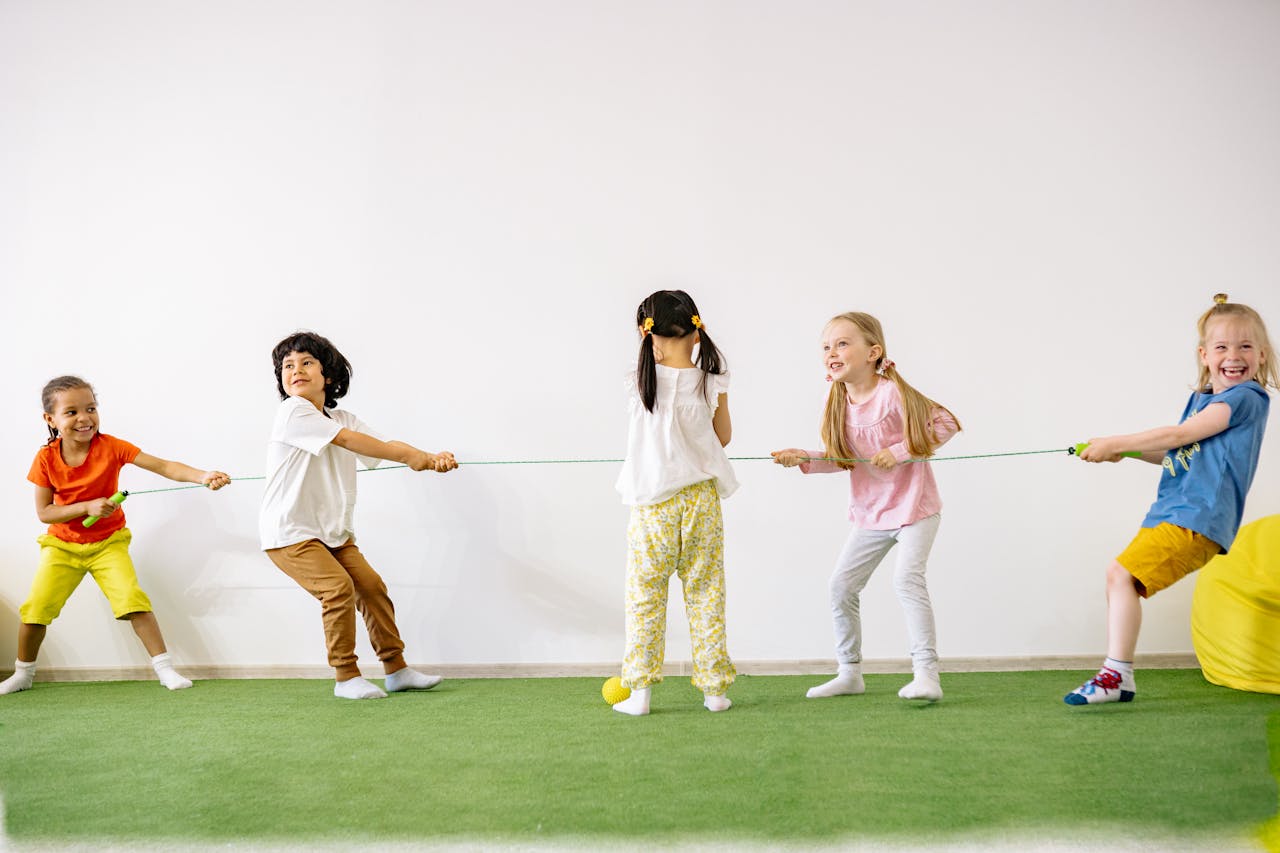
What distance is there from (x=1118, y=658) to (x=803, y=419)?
131 cm

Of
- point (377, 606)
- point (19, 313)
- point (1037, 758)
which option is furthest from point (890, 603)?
point (19, 313)

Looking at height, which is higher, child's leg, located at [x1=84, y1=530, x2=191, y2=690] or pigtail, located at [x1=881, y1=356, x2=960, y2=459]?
pigtail, located at [x1=881, y1=356, x2=960, y2=459]

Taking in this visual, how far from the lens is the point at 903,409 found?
2904 mm

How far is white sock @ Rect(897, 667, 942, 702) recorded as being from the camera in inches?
110

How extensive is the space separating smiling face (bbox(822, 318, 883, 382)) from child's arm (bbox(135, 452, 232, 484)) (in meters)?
1.95

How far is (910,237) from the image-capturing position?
11.9 feet

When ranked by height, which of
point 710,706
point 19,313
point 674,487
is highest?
point 19,313

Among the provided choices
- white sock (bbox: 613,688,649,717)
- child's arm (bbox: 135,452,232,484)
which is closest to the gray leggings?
white sock (bbox: 613,688,649,717)

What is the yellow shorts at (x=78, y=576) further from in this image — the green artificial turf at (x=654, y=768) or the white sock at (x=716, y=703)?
the white sock at (x=716, y=703)

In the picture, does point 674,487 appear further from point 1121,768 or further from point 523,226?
point 523,226

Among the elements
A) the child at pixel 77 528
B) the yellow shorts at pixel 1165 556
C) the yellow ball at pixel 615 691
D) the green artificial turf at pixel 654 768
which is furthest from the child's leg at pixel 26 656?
the yellow shorts at pixel 1165 556

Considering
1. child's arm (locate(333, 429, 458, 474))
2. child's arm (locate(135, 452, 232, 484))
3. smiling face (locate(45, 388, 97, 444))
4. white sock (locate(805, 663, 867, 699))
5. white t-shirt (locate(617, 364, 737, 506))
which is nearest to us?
white t-shirt (locate(617, 364, 737, 506))

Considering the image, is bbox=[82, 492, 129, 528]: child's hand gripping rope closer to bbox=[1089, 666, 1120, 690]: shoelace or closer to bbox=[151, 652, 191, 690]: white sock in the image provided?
bbox=[151, 652, 191, 690]: white sock

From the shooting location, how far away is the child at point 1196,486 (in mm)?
2633
